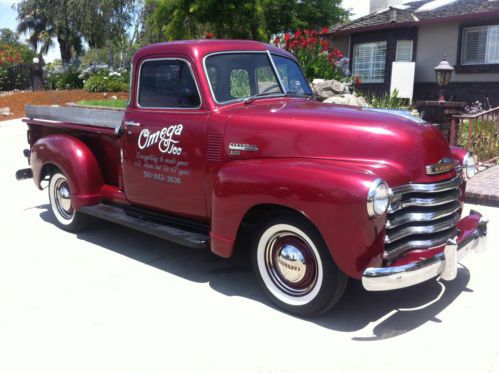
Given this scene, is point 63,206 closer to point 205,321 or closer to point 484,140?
point 205,321

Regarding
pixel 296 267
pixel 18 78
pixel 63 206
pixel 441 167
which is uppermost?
pixel 18 78

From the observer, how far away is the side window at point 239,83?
429cm

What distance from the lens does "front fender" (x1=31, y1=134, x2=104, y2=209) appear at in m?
5.18

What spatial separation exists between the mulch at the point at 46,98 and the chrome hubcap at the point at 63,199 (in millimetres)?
15522

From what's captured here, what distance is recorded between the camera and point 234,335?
3375 millimetres

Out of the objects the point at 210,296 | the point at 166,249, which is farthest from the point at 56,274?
the point at 210,296

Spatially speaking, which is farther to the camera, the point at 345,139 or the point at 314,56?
the point at 314,56

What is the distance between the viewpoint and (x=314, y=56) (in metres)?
11.0

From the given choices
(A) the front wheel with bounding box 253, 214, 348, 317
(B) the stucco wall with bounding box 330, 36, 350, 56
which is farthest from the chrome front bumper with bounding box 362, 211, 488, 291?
(B) the stucco wall with bounding box 330, 36, 350, 56

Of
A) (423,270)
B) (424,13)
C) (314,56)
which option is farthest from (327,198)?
(424,13)

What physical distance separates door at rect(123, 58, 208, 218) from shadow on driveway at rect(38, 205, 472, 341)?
54cm

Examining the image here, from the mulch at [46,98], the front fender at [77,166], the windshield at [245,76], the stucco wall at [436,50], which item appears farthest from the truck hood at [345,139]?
the mulch at [46,98]

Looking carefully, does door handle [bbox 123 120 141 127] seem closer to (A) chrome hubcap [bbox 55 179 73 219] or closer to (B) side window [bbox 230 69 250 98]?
(B) side window [bbox 230 69 250 98]

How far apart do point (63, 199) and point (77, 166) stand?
690 millimetres
